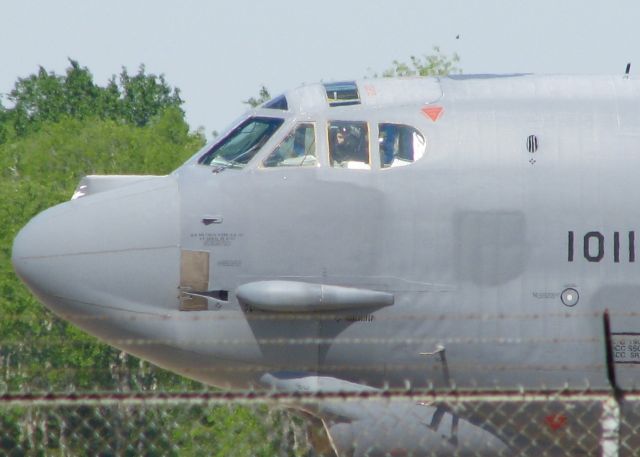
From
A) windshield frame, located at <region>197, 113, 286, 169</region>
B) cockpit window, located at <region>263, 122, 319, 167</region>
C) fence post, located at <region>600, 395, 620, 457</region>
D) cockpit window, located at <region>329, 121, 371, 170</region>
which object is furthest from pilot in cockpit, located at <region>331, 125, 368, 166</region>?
fence post, located at <region>600, 395, 620, 457</region>

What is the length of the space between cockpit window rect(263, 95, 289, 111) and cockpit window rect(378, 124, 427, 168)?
914 millimetres

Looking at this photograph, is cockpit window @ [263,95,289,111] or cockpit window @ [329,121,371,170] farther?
cockpit window @ [263,95,289,111]

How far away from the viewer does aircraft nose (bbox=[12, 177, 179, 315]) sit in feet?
45.5

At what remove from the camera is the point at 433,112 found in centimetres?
1409

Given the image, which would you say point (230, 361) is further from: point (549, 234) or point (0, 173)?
point (0, 173)

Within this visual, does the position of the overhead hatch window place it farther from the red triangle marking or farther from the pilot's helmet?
the red triangle marking

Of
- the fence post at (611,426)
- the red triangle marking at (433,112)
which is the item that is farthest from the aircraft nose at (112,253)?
the fence post at (611,426)

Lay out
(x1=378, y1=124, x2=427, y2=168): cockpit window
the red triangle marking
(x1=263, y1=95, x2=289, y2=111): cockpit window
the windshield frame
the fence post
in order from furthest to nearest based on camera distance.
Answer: (x1=263, y1=95, x2=289, y2=111): cockpit window < the windshield frame < the red triangle marking < (x1=378, y1=124, x2=427, y2=168): cockpit window < the fence post

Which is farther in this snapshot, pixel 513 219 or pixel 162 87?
pixel 162 87

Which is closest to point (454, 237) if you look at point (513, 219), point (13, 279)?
point (513, 219)

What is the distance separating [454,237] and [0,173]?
34.6m

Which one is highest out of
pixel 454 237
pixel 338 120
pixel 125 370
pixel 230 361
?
pixel 338 120

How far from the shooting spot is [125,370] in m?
31.3

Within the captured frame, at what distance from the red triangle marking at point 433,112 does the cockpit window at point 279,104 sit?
1218 mm
